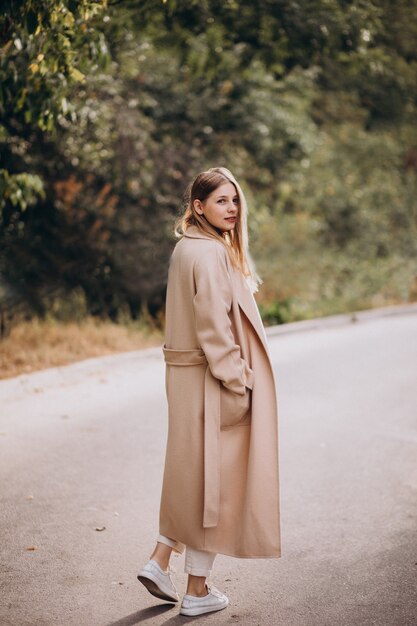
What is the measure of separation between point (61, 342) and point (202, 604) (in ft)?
24.8

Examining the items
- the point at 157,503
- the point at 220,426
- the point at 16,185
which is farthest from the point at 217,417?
the point at 16,185

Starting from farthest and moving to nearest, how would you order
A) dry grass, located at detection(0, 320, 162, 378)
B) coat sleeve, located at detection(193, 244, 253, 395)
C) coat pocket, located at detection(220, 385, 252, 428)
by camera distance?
dry grass, located at detection(0, 320, 162, 378), coat pocket, located at detection(220, 385, 252, 428), coat sleeve, located at detection(193, 244, 253, 395)

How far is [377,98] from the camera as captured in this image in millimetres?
23469

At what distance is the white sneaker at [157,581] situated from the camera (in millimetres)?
3719

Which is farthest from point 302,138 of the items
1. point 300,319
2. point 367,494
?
point 367,494

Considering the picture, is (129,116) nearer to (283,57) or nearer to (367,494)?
(283,57)

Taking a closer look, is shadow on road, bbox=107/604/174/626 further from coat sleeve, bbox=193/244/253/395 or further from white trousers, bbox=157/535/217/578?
coat sleeve, bbox=193/244/253/395

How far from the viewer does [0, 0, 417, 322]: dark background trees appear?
8.05 metres

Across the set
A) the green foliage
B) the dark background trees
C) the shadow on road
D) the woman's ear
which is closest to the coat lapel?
the woman's ear

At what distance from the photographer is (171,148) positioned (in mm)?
13672

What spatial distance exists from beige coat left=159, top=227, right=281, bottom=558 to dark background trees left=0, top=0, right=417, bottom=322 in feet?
10.6

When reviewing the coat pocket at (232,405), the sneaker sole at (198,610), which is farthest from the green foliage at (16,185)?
the sneaker sole at (198,610)

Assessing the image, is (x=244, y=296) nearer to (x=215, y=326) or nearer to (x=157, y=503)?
(x=215, y=326)

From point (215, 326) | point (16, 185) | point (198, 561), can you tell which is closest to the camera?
point (215, 326)
